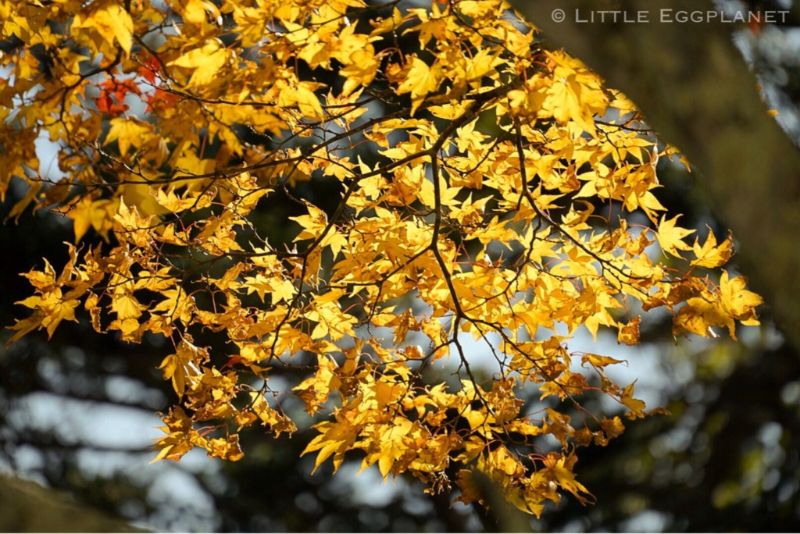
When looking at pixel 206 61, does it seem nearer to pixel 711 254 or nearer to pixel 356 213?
pixel 356 213

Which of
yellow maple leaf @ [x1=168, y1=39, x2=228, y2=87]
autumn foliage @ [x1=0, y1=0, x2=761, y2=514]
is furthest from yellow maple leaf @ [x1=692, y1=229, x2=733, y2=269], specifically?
yellow maple leaf @ [x1=168, y1=39, x2=228, y2=87]

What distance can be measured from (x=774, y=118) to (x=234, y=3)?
1.16 metres

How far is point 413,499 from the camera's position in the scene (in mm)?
4516

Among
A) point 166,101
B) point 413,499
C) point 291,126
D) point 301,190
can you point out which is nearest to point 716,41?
point 291,126

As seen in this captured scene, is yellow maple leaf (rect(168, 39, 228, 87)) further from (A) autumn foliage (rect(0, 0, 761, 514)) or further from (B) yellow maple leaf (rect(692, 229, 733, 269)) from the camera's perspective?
(B) yellow maple leaf (rect(692, 229, 733, 269))

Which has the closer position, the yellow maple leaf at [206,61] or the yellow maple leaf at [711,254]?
the yellow maple leaf at [206,61]

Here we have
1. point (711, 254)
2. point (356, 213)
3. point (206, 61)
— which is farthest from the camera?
point (356, 213)

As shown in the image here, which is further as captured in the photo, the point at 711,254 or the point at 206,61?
the point at 711,254

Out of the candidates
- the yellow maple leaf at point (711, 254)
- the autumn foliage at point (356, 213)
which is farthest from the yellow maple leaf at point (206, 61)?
the yellow maple leaf at point (711, 254)

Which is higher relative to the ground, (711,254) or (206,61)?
(206,61)

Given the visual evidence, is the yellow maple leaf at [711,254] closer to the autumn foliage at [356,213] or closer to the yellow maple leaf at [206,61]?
the autumn foliage at [356,213]

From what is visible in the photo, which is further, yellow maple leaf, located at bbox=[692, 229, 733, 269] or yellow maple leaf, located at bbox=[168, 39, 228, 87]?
yellow maple leaf, located at bbox=[692, 229, 733, 269]

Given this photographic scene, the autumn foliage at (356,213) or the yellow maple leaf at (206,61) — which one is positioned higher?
the yellow maple leaf at (206,61)

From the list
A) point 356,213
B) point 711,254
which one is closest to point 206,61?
point 356,213
